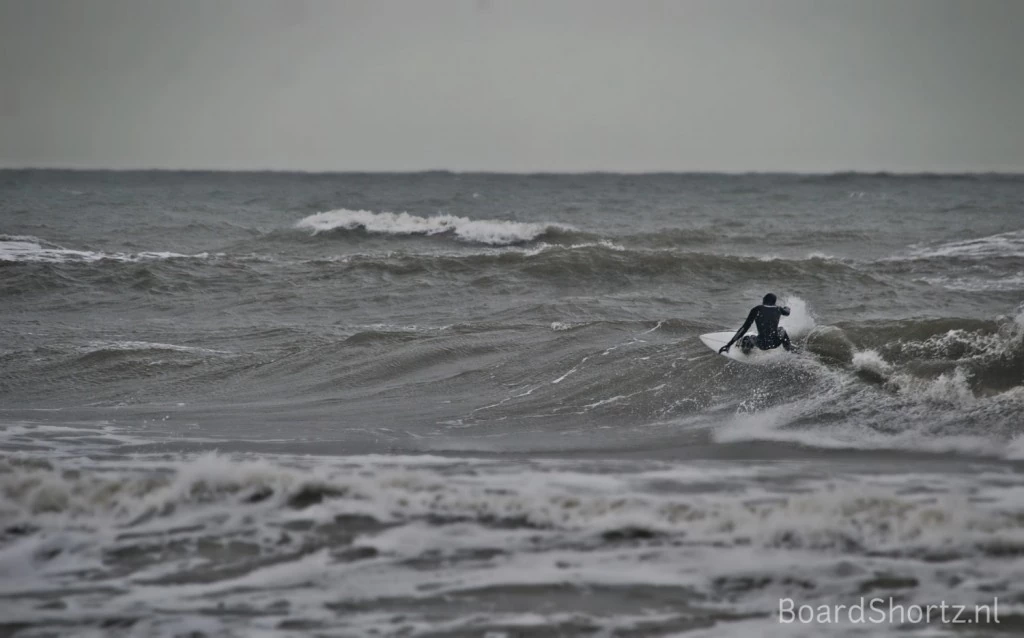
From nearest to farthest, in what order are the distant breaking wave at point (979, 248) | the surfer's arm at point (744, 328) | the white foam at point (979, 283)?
1. the surfer's arm at point (744, 328)
2. the white foam at point (979, 283)
3. the distant breaking wave at point (979, 248)

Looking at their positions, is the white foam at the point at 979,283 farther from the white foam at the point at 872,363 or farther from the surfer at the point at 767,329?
the surfer at the point at 767,329

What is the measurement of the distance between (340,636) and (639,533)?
2317 millimetres

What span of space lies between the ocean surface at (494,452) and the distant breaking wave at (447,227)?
819 cm

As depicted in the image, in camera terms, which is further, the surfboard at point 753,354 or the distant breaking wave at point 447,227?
the distant breaking wave at point 447,227

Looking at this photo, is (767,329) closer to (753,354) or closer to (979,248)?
(753,354)

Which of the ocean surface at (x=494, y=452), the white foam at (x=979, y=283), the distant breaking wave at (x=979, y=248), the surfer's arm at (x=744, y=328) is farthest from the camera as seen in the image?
the distant breaking wave at (x=979, y=248)

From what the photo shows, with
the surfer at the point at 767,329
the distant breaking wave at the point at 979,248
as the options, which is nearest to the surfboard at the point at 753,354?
the surfer at the point at 767,329

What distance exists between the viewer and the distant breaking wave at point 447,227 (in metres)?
30.4

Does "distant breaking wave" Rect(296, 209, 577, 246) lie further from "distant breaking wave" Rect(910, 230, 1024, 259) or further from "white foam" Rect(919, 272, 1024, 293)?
"white foam" Rect(919, 272, 1024, 293)

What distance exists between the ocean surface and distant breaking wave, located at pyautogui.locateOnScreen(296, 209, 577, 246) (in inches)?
322

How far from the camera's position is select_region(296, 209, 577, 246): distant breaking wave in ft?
99.8

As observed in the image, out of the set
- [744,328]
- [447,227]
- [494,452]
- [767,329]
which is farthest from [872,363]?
[447,227]

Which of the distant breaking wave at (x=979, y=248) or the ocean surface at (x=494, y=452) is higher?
the distant breaking wave at (x=979, y=248)

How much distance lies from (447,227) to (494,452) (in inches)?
937
